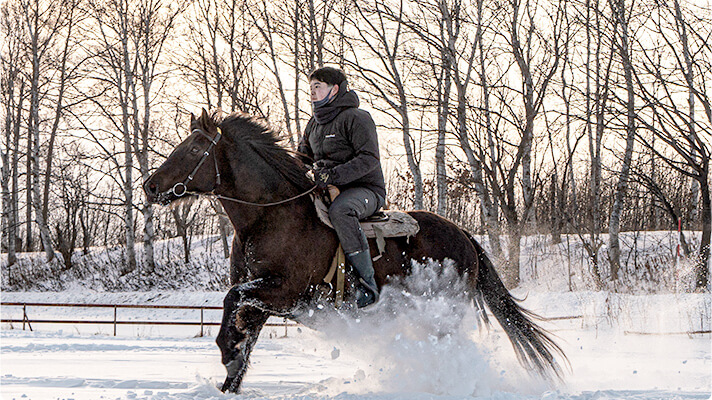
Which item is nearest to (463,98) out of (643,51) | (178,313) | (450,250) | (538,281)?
(643,51)

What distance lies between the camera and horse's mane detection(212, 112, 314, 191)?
528 centimetres

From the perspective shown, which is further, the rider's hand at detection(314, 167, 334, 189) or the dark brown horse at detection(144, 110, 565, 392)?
the rider's hand at detection(314, 167, 334, 189)

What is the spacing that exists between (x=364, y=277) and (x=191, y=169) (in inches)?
59.2

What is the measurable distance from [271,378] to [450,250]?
6.31ft

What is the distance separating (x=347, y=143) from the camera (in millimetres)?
5352

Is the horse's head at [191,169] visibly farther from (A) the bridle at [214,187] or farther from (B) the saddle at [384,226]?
(B) the saddle at [384,226]

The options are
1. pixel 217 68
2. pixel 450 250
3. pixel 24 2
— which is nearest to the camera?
pixel 450 250

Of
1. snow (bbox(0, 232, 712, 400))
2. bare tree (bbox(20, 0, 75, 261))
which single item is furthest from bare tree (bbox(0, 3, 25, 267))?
snow (bbox(0, 232, 712, 400))

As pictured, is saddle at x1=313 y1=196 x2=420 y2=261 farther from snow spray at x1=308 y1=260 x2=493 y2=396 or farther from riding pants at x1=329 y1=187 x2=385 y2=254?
snow spray at x1=308 y1=260 x2=493 y2=396

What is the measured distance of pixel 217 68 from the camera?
20109 millimetres

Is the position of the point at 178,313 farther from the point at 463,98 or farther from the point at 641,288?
the point at 641,288

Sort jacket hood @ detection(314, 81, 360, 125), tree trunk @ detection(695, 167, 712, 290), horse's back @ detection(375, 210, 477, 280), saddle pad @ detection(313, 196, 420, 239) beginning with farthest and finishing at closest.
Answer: tree trunk @ detection(695, 167, 712, 290)
horse's back @ detection(375, 210, 477, 280)
jacket hood @ detection(314, 81, 360, 125)
saddle pad @ detection(313, 196, 420, 239)

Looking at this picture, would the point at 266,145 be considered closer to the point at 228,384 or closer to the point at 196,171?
the point at 196,171

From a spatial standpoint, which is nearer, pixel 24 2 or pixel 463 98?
pixel 463 98
